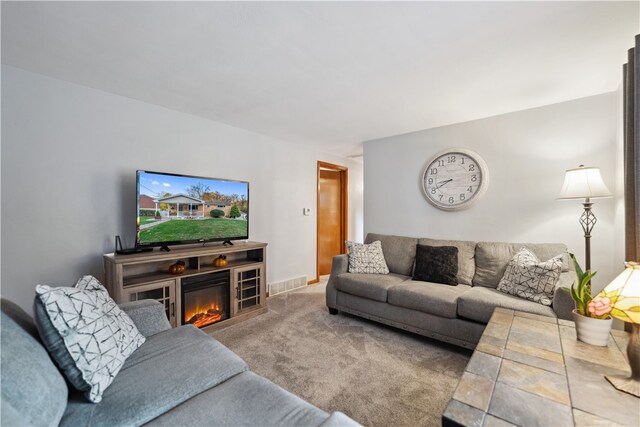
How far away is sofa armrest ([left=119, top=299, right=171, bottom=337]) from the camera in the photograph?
5.18ft

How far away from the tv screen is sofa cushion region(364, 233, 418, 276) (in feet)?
6.13

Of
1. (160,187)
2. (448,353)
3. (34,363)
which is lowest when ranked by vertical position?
(448,353)

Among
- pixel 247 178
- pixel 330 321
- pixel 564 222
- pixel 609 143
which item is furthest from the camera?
pixel 247 178

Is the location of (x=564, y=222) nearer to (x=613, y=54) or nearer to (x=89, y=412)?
(x=613, y=54)

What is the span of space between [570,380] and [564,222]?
7.40 feet

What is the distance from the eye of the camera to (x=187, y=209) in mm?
2684

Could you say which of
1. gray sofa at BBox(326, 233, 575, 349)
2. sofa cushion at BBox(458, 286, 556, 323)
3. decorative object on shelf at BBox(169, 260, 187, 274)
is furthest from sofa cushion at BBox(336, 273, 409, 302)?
decorative object on shelf at BBox(169, 260, 187, 274)

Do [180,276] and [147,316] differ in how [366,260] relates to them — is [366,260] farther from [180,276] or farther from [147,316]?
[147,316]

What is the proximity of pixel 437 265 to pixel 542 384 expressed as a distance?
1886mm

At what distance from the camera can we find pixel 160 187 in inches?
98.5

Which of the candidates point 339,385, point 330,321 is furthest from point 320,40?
point 330,321

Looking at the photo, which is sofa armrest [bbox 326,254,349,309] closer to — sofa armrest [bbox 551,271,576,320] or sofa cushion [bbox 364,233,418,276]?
sofa cushion [bbox 364,233,418,276]

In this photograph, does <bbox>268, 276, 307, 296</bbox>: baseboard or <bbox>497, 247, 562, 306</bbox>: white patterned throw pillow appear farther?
<bbox>268, 276, 307, 296</bbox>: baseboard

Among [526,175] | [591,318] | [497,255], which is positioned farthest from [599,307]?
[526,175]
